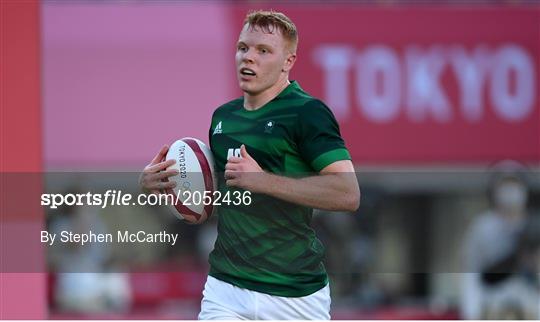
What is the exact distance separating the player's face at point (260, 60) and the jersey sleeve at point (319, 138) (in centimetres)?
21

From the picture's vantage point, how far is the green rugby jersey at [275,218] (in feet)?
14.8

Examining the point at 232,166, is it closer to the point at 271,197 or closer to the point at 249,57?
the point at 271,197

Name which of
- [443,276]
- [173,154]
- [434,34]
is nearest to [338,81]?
[434,34]

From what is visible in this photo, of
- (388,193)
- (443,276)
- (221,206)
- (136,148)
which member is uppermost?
(221,206)

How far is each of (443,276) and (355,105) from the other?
255 cm

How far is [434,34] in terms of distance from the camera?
11.3 metres

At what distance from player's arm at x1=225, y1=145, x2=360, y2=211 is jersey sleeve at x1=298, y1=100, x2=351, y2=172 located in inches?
1.2

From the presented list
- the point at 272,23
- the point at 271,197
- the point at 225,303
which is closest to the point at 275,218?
the point at 271,197

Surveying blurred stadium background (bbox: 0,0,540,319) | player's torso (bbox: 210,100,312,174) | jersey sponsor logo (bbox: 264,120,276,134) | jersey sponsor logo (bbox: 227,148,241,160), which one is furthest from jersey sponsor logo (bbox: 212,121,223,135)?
blurred stadium background (bbox: 0,0,540,319)

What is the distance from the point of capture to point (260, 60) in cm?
459

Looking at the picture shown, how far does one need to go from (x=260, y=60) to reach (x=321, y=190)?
57 centimetres

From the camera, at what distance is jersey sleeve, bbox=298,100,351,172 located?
14.4 feet

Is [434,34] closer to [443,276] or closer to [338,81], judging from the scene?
[338,81]

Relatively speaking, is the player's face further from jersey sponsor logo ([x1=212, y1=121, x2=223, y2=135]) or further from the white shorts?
the white shorts
